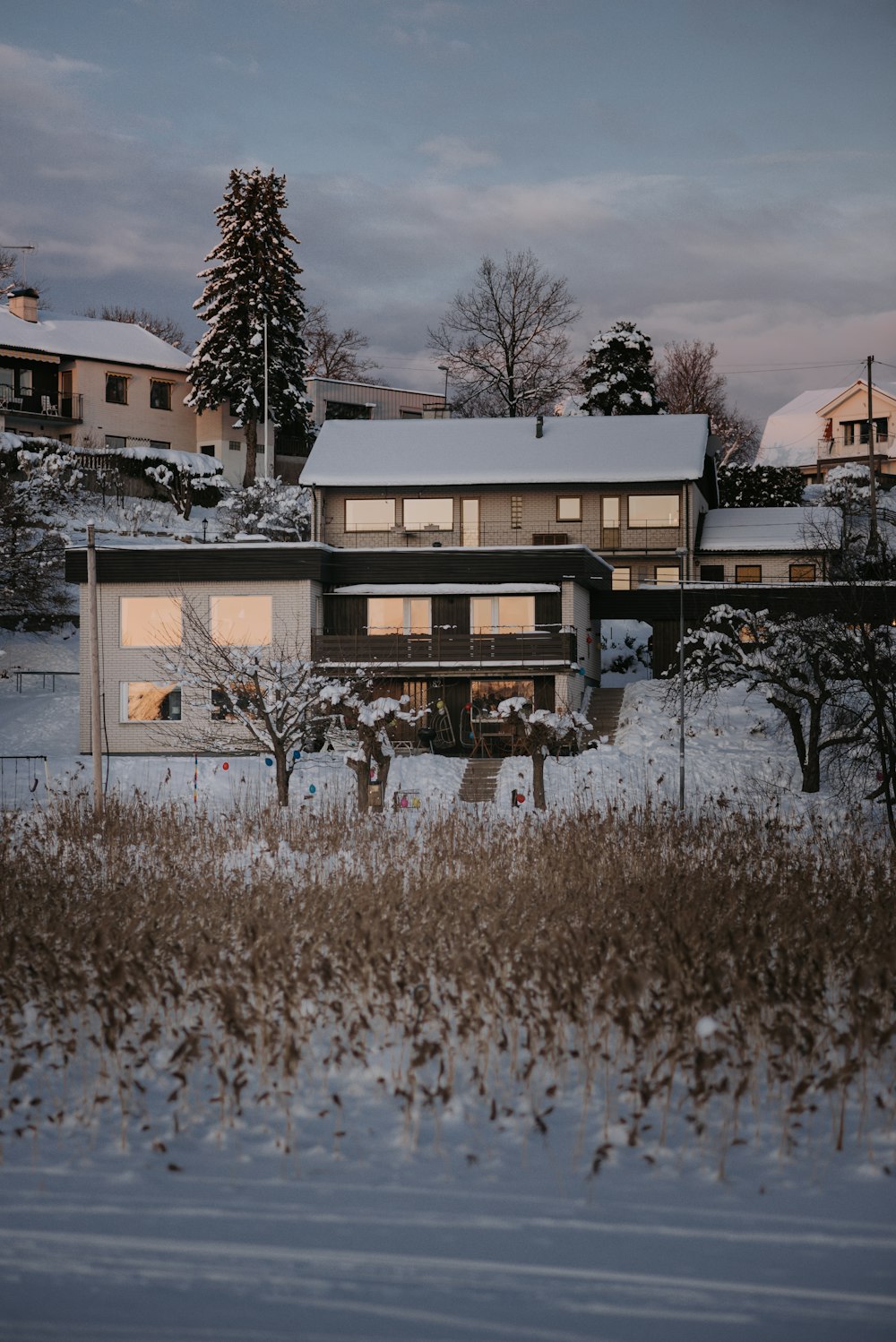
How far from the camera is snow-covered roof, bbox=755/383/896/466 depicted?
73.6 meters

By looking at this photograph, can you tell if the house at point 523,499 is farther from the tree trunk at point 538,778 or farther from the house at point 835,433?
the house at point 835,433

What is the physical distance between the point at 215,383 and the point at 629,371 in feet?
58.8

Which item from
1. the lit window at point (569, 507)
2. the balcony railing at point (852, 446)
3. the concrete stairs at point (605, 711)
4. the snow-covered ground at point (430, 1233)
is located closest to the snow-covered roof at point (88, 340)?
the lit window at point (569, 507)

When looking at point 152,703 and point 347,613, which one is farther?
point 347,613

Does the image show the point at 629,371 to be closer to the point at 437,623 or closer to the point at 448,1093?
the point at 437,623

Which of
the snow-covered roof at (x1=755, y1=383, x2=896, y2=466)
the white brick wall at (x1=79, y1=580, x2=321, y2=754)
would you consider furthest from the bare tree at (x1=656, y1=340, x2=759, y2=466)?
the white brick wall at (x1=79, y1=580, x2=321, y2=754)

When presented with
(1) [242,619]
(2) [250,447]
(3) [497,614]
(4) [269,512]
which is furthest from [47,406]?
(3) [497,614]

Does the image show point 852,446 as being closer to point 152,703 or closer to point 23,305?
point 23,305

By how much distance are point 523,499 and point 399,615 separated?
36.3 ft

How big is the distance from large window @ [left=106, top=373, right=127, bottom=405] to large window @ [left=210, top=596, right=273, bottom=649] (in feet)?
85.2

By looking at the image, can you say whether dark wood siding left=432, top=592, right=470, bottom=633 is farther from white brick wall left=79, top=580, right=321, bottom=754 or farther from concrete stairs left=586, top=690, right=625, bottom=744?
concrete stairs left=586, top=690, right=625, bottom=744

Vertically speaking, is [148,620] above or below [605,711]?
above

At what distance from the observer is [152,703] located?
3616 centimetres

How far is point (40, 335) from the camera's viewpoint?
191 feet
